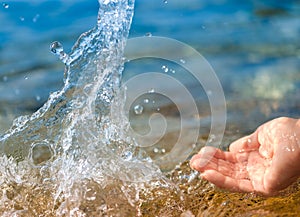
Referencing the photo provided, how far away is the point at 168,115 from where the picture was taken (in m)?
3.42

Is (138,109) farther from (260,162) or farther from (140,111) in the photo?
(260,162)

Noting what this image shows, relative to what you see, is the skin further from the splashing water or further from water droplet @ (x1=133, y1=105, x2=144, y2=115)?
water droplet @ (x1=133, y1=105, x2=144, y2=115)

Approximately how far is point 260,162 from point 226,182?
0.69ft

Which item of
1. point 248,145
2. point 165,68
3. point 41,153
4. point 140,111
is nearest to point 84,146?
point 248,145

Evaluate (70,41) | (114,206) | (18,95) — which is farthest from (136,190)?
(70,41)

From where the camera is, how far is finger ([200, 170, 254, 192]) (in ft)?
6.61

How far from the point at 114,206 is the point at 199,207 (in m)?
0.35

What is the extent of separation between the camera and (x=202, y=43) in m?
4.30

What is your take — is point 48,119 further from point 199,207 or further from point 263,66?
point 263,66

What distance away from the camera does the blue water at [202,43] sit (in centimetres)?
362

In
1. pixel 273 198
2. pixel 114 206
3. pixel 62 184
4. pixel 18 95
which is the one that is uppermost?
pixel 18 95

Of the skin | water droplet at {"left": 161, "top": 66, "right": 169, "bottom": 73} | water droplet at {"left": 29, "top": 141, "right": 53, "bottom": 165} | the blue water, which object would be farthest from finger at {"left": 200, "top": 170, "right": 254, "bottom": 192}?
water droplet at {"left": 161, "top": 66, "right": 169, "bottom": 73}

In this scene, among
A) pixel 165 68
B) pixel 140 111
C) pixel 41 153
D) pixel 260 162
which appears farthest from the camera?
pixel 165 68

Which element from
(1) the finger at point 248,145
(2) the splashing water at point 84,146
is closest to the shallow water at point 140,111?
(2) the splashing water at point 84,146
